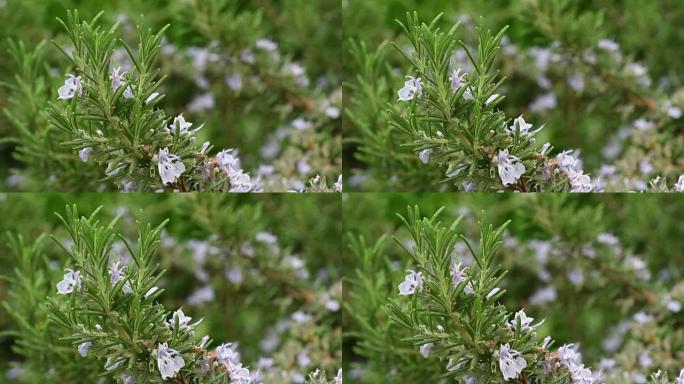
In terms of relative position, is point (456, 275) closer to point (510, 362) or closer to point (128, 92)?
point (510, 362)

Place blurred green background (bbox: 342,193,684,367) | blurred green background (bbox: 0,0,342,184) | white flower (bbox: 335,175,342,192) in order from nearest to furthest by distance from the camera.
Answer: white flower (bbox: 335,175,342,192), blurred green background (bbox: 342,193,684,367), blurred green background (bbox: 0,0,342,184)

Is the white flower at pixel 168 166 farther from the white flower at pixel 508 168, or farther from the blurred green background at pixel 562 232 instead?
the blurred green background at pixel 562 232

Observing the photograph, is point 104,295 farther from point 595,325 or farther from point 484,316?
point 595,325

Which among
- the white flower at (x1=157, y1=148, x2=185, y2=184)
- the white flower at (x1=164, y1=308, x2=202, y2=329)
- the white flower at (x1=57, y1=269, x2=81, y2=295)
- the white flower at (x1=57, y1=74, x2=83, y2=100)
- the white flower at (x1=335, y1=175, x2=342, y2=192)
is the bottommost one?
the white flower at (x1=164, y1=308, x2=202, y2=329)

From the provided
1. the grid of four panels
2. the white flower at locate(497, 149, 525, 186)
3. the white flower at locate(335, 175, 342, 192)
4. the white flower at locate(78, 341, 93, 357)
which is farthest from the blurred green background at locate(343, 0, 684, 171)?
the white flower at locate(78, 341, 93, 357)

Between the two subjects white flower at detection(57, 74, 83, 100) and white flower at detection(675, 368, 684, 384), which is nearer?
white flower at detection(57, 74, 83, 100)

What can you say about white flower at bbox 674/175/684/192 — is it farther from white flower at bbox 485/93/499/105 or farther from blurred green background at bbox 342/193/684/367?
white flower at bbox 485/93/499/105
